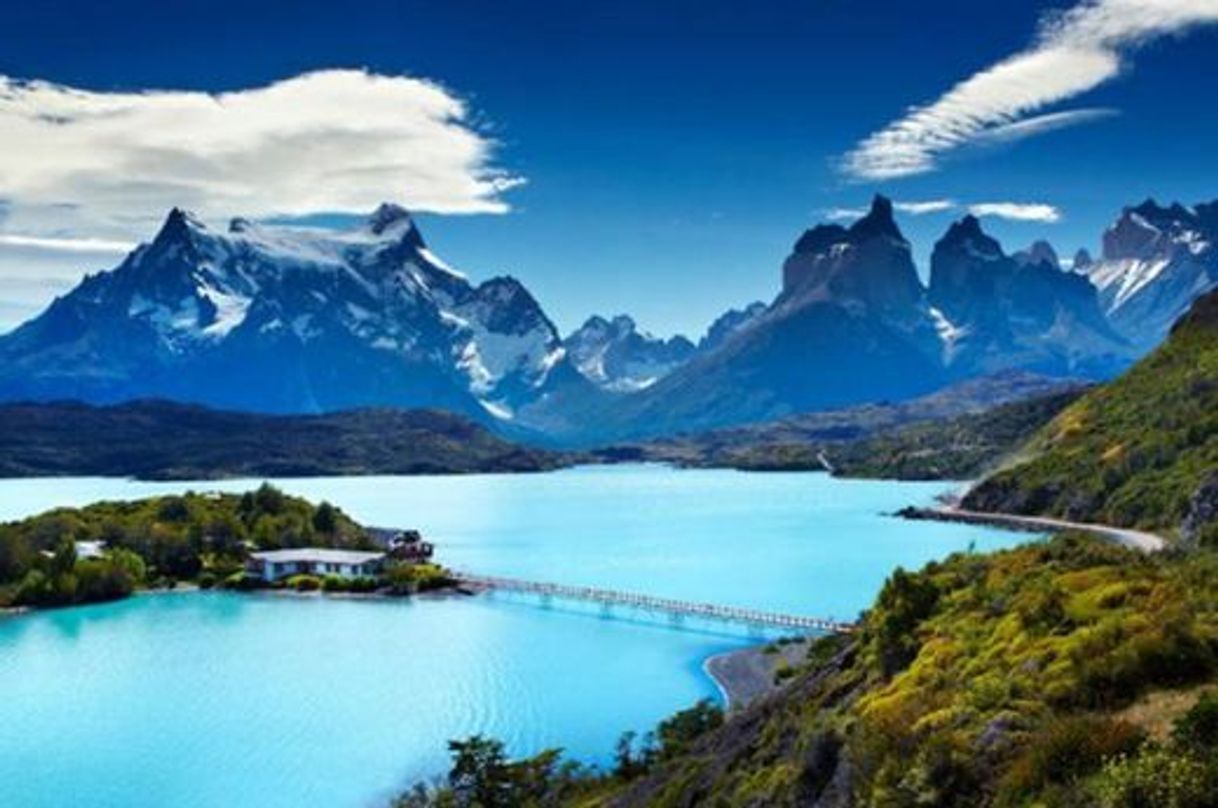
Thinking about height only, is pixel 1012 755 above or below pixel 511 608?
above

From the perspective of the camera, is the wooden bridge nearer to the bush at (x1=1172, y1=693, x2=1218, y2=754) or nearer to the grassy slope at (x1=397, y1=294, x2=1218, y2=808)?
the grassy slope at (x1=397, y1=294, x2=1218, y2=808)

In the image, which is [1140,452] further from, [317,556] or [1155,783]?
[1155,783]

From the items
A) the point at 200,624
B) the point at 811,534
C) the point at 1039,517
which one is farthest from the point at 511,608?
the point at 1039,517

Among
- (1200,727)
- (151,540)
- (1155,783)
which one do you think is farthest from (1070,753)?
(151,540)

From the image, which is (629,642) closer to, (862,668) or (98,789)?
(98,789)

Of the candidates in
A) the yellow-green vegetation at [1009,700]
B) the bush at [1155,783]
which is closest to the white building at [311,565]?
the yellow-green vegetation at [1009,700]

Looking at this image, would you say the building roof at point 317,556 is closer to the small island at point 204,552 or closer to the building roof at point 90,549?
the small island at point 204,552

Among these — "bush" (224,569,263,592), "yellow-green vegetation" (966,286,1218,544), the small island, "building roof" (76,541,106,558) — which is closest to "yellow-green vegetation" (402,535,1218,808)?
"yellow-green vegetation" (966,286,1218,544)
